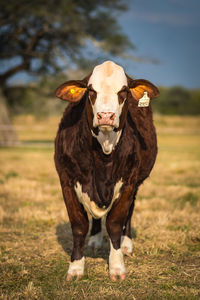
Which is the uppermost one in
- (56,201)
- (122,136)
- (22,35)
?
(22,35)

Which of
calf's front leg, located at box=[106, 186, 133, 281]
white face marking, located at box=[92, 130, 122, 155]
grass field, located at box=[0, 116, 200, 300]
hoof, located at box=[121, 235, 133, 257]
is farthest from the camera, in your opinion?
hoof, located at box=[121, 235, 133, 257]

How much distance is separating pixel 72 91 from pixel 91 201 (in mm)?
1008

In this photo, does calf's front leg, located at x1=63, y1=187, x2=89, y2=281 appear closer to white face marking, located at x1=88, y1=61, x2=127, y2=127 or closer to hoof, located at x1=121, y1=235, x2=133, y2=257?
hoof, located at x1=121, y1=235, x2=133, y2=257

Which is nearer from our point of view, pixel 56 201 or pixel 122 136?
pixel 122 136

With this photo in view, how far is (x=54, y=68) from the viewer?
20.2 metres

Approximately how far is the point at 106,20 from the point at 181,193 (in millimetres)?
13535

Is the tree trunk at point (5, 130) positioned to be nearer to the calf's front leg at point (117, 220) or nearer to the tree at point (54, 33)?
the tree at point (54, 33)

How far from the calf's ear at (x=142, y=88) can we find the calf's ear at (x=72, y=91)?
438mm

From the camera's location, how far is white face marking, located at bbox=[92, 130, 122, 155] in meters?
3.41

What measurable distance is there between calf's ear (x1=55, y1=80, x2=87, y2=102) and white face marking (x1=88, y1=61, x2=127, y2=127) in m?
0.23

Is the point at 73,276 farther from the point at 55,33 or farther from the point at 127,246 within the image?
the point at 55,33

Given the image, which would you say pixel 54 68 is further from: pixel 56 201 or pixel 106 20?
pixel 56 201

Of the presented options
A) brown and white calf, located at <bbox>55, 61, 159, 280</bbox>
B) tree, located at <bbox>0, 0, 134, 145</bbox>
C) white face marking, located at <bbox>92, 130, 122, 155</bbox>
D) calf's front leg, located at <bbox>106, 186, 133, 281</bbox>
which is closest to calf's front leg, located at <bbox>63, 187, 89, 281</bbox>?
brown and white calf, located at <bbox>55, 61, 159, 280</bbox>

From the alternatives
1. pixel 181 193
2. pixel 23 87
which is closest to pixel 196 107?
pixel 23 87
